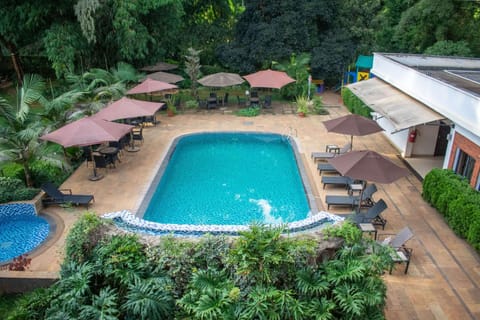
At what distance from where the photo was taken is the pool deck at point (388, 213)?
8.62m

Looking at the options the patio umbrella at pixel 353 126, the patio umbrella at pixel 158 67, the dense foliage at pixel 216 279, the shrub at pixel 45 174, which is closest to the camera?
the dense foliage at pixel 216 279

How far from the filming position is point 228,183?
15.1 m

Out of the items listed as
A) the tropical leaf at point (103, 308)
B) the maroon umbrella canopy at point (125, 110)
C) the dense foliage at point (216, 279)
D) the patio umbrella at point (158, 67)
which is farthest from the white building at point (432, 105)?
the patio umbrella at point (158, 67)

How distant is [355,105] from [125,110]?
1328 cm

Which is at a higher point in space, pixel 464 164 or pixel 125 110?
pixel 125 110

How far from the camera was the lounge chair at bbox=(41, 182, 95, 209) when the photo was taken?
1245 centimetres

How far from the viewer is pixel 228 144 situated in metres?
Answer: 19.5

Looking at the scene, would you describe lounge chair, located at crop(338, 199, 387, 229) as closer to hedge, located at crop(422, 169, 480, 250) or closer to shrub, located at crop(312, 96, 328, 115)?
hedge, located at crop(422, 169, 480, 250)

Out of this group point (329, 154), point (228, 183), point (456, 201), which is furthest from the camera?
point (329, 154)

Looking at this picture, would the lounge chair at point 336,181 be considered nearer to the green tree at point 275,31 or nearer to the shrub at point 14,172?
the shrub at point 14,172

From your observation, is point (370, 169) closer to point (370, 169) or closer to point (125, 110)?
point (370, 169)

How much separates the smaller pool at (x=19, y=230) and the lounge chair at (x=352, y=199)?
894 cm

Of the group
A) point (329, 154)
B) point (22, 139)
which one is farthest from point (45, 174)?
point (329, 154)

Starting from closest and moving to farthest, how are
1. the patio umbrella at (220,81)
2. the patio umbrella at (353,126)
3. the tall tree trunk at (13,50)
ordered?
the patio umbrella at (353,126) → the patio umbrella at (220,81) → the tall tree trunk at (13,50)
